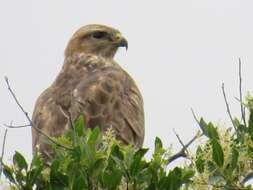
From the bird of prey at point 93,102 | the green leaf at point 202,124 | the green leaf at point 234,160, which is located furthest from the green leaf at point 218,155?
the bird of prey at point 93,102

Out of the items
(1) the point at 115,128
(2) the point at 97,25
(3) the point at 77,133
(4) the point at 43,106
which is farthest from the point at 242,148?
(2) the point at 97,25

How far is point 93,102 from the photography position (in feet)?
26.9

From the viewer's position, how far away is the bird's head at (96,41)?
10234 mm

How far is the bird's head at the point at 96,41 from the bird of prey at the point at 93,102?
7.0 inches

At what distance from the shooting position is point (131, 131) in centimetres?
835

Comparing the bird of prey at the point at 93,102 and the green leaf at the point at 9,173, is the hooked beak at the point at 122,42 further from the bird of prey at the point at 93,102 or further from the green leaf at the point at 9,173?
the green leaf at the point at 9,173

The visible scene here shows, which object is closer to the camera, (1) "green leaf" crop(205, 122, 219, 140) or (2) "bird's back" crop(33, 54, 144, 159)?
(1) "green leaf" crop(205, 122, 219, 140)

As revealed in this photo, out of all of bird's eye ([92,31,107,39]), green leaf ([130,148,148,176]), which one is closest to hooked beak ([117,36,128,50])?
bird's eye ([92,31,107,39])

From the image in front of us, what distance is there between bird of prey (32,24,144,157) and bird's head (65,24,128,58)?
178 mm

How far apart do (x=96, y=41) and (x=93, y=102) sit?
2342mm

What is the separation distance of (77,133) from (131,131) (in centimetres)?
341

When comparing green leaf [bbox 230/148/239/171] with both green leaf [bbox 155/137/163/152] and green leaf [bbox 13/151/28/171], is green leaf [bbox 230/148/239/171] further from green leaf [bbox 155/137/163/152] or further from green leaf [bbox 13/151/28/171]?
green leaf [bbox 13/151/28/171]

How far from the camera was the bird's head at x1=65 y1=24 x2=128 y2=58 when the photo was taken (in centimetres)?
1023

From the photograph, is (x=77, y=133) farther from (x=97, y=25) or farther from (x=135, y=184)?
(x=97, y=25)
